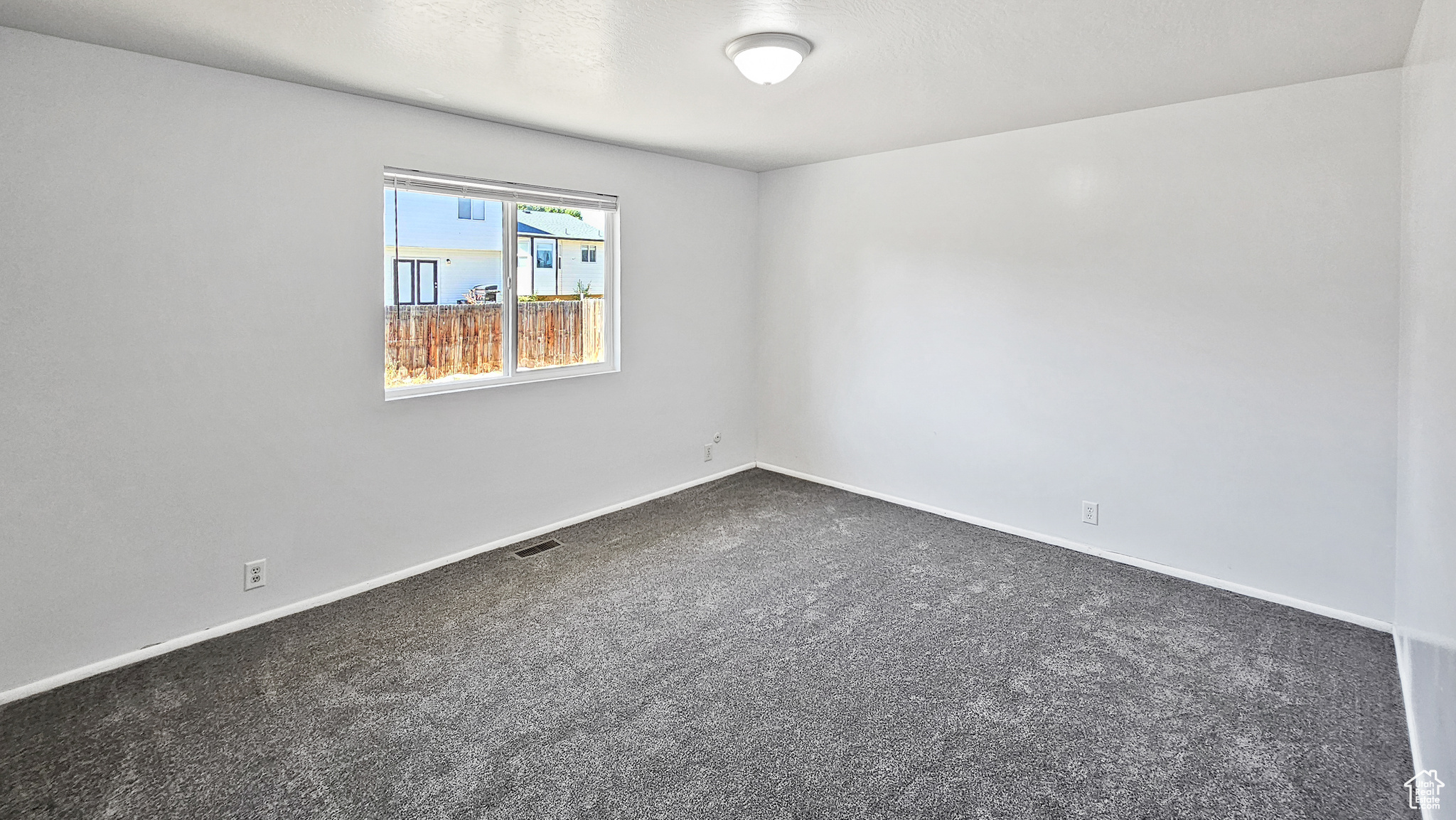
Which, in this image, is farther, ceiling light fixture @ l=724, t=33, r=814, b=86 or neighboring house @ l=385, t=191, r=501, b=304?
neighboring house @ l=385, t=191, r=501, b=304

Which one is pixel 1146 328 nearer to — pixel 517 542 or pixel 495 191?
pixel 495 191

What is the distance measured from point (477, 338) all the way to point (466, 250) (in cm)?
47

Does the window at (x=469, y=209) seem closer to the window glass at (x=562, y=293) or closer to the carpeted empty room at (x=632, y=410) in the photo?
the carpeted empty room at (x=632, y=410)

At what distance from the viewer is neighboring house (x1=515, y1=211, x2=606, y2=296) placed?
3.94 metres

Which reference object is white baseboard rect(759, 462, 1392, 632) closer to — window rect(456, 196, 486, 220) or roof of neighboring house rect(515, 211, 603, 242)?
roof of neighboring house rect(515, 211, 603, 242)

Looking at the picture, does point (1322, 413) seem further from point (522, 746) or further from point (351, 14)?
point (351, 14)

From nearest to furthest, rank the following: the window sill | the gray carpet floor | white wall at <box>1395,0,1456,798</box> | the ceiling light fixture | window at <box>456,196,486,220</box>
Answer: white wall at <box>1395,0,1456,798</box> < the gray carpet floor < the ceiling light fixture < the window sill < window at <box>456,196,486,220</box>

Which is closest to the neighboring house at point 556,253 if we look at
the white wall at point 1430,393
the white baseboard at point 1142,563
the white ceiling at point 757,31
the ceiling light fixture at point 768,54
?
the white ceiling at point 757,31

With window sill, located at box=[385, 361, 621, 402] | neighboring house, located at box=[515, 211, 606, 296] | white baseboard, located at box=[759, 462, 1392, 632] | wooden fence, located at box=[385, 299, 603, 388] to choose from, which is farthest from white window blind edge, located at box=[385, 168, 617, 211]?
white baseboard, located at box=[759, 462, 1392, 632]

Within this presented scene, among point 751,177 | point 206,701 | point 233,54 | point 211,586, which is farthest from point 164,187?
point 751,177

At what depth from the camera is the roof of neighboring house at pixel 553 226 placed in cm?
391

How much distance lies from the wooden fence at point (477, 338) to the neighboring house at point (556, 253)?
0.38ft

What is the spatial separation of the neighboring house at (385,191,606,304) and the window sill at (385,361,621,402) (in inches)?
17.1

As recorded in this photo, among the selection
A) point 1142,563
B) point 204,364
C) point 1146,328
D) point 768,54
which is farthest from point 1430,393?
point 204,364
